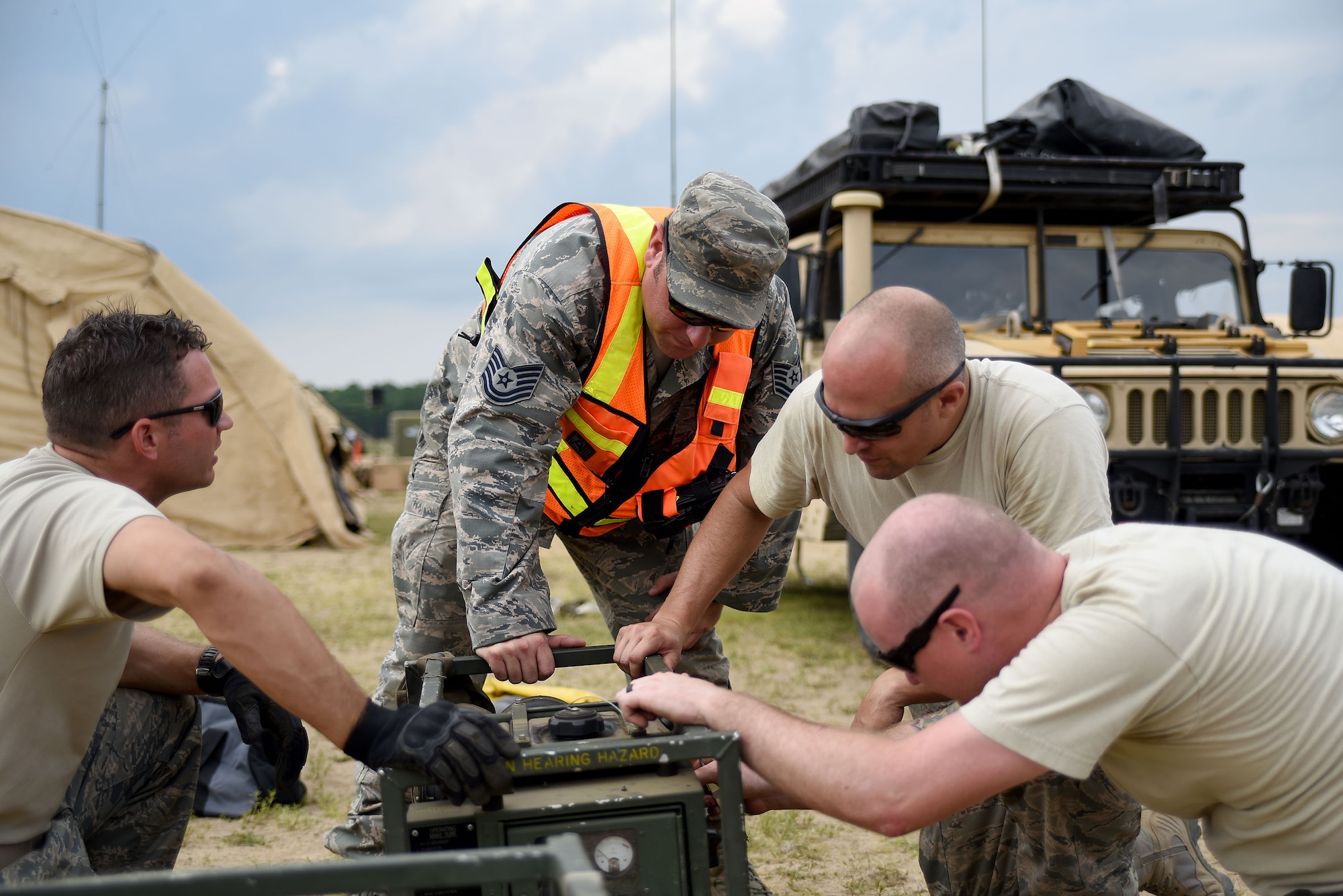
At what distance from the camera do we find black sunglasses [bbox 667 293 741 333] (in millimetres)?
2660

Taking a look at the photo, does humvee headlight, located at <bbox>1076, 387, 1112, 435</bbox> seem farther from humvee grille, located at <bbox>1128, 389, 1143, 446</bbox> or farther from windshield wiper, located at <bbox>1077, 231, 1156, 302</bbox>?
windshield wiper, located at <bbox>1077, 231, 1156, 302</bbox>

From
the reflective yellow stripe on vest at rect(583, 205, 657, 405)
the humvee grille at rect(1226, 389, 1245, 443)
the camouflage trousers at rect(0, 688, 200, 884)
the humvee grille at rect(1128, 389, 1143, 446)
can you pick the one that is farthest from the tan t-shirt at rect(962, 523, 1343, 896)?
the humvee grille at rect(1226, 389, 1245, 443)

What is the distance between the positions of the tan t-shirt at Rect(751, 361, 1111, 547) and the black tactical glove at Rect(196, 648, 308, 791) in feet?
4.13

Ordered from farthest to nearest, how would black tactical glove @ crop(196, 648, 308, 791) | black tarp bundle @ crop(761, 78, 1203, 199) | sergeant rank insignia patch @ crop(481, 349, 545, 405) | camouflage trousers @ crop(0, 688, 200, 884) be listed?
1. black tarp bundle @ crop(761, 78, 1203, 199)
2. sergeant rank insignia patch @ crop(481, 349, 545, 405)
3. black tactical glove @ crop(196, 648, 308, 791)
4. camouflage trousers @ crop(0, 688, 200, 884)

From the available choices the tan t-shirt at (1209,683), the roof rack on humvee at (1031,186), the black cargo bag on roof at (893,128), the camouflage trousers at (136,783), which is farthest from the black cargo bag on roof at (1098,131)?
the camouflage trousers at (136,783)

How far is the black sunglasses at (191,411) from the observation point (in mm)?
2209

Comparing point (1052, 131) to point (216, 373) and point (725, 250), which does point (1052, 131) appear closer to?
point (725, 250)

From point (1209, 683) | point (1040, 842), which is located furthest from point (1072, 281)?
point (1209, 683)

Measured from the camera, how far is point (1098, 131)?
6586mm

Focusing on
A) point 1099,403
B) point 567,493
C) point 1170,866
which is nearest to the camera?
point 1170,866

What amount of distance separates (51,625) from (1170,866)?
104 inches

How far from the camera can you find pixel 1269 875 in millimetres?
1799

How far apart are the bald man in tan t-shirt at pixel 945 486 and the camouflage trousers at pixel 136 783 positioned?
1.17 meters

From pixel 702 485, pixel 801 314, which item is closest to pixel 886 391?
pixel 702 485
